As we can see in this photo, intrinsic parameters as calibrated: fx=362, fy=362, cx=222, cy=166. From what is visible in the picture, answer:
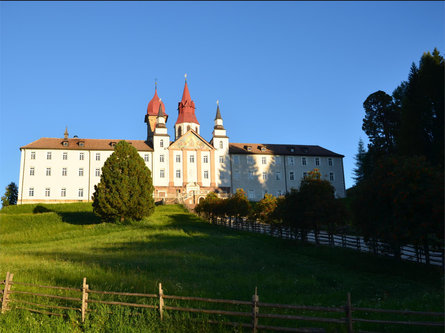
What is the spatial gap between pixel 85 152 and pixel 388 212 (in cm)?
5189

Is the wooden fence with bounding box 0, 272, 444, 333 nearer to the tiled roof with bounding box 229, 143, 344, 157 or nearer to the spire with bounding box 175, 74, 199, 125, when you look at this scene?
the tiled roof with bounding box 229, 143, 344, 157

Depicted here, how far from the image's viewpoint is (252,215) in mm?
37438

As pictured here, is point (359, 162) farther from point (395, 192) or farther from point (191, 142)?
point (395, 192)

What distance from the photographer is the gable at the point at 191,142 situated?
61.8 m

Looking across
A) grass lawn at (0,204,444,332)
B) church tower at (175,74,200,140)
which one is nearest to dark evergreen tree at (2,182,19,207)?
church tower at (175,74,200,140)

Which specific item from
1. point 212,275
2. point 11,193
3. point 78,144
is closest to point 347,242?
point 212,275

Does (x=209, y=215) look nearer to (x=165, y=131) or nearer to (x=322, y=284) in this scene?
(x=165, y=131)

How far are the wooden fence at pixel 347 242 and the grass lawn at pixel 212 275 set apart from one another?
0.78 m

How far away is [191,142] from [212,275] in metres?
48.1

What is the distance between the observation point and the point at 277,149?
6700 centimetres

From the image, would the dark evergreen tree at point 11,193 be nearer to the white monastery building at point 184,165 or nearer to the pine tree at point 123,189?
the white monastery building at point 184,165

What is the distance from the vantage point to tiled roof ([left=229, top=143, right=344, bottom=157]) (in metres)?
65.3

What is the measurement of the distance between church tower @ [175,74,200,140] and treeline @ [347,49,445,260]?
45990 millimetres

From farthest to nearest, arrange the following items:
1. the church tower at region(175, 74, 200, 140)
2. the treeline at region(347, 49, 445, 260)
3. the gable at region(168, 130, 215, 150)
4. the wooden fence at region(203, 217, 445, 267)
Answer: the church tower at region(175, 74, 200, 140) → the gable at region(168, 130, 215, 150) → the wooden fence at region(203, 217, 445, 267) → the treeline at region(347, 49, 445, 260)
